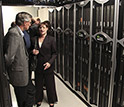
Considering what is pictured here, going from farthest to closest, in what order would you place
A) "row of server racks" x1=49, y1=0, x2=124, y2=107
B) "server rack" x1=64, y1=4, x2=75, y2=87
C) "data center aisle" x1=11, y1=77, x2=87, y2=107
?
"server rack" x1=64, y1=4, x2=75, y2=87 → "data center aisle" x1=11, y1=77, x2=87, y2=107 → "row of server racks" x1=49, y1=0, x2=124, y2=107

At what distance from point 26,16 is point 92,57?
1173mm

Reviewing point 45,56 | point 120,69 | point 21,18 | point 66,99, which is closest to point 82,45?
point 45,56

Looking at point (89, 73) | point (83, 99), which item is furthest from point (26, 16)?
point (83, 99)

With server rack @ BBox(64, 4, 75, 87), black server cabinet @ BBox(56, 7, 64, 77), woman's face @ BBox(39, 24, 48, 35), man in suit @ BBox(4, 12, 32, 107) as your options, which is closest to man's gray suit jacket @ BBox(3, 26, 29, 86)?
man in suit @ BBox(4, 12, 32, 107)

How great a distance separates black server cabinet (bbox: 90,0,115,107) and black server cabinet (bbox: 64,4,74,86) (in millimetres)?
764

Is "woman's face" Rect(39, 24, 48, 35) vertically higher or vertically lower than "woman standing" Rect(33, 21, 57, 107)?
higher

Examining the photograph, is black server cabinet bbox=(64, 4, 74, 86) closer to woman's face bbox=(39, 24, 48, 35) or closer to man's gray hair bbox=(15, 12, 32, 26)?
woman's face bbox=(39, 24, 48, 35)

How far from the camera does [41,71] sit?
7.56ft

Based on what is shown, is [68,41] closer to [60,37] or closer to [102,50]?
[60,37]

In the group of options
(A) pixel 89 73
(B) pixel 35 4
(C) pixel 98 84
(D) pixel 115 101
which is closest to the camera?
(D) pixel 115 101

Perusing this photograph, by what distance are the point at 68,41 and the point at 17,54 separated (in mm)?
1610

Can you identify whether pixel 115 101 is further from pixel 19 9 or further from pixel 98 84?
pixel 19 9

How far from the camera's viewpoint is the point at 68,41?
10.0 feet

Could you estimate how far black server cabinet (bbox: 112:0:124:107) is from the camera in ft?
5.47
